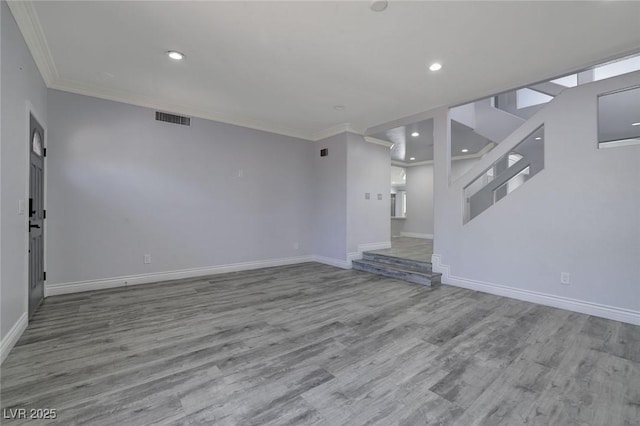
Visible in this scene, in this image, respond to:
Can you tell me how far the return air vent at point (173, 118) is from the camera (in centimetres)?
440

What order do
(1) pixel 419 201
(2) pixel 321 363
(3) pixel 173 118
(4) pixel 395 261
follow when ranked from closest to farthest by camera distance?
1. (2) pixel 321 363
2. (3) pixel 173 118
3. (4) pixel 395 261
4. (1) pixel 419 201

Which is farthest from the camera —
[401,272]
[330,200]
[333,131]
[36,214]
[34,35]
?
[330,200]

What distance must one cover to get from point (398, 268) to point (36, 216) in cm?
522

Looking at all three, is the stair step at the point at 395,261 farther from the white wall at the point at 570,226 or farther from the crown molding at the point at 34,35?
the crown molding at the point at 34,35

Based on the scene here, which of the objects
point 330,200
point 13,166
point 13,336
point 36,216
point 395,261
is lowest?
point 13,336

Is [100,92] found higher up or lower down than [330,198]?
higher up

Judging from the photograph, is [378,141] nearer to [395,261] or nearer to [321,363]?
[395,261]

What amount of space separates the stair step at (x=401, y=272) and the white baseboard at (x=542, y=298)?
0.18 metres

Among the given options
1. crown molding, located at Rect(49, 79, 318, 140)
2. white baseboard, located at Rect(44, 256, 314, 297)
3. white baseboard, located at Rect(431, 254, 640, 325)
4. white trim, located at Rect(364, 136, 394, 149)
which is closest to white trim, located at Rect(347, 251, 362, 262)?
white baseboard, located at Rect(44, 256, 314, 297)

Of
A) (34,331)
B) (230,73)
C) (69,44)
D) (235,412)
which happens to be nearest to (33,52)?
(69,44)

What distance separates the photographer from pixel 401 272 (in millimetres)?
4656

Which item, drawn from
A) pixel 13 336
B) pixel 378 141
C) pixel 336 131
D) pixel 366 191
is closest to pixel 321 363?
pixel 13 336

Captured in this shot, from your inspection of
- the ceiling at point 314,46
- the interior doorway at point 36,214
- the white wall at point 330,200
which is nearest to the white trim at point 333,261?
the white wall at point 330,200

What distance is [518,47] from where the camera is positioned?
281cm
